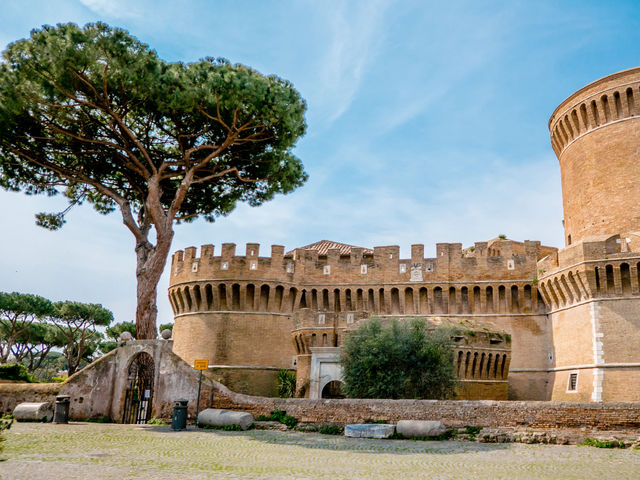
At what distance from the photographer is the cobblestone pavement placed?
856 cm

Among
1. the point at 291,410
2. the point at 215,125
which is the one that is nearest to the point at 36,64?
the point at 215,125

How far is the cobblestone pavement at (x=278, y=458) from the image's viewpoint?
8562 millimetres

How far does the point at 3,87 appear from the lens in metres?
17.9

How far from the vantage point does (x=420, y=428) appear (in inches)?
530

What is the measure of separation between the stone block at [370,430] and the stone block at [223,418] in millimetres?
3028

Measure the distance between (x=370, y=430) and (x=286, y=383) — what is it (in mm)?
13676

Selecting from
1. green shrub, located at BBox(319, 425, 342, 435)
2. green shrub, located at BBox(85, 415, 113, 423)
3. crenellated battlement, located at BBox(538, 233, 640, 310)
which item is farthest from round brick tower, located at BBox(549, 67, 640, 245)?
green shrub, located at BBox(85, 415, 113, 423)

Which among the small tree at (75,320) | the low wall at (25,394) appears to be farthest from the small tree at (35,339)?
the low wall at (25,394)

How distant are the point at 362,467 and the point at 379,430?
4.53 metres

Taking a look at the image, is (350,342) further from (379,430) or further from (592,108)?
(592,108)

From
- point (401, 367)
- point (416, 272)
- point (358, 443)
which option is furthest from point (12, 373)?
point (358, 443)

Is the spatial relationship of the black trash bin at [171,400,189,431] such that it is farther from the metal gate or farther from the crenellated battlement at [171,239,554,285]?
the crenellated battlement at [171,239,554,285]

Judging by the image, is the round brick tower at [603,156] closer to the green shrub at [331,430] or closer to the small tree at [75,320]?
the green shrub at [331,430]

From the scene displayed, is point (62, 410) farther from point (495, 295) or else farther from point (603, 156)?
point (603, 156)
